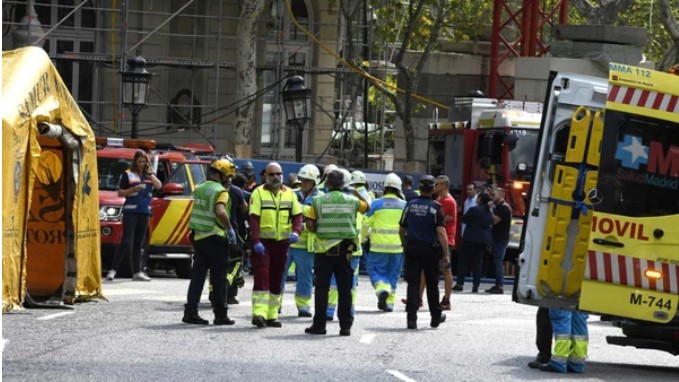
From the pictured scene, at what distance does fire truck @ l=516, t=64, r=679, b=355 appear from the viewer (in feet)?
47.5

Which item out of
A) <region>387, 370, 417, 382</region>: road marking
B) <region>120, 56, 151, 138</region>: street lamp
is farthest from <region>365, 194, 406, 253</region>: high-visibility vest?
<region>120, 56, 151, 138</region>: street lamp

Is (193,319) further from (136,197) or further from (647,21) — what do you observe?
(647,21)

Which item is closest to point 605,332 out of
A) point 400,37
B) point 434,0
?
point 434,0

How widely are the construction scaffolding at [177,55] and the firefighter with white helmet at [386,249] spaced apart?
1538 centimetres

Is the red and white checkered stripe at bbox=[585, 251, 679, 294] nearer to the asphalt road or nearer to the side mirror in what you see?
the asphalt road

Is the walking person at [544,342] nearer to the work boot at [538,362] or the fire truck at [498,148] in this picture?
the work boot at [538,362]

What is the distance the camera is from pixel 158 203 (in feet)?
83.6

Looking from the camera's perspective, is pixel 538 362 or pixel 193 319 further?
pixel 193 319

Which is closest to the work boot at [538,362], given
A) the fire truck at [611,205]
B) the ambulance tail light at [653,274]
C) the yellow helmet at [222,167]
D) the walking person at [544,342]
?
the walking person at [544,342]

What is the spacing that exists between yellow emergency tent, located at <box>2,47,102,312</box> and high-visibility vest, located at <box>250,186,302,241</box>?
2350 mm

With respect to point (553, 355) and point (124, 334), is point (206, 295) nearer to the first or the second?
point (124, 334)

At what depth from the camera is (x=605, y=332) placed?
19.3 metres

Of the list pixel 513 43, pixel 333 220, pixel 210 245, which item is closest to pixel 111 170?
pixel 210 245

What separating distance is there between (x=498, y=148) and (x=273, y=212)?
12.3 metres
